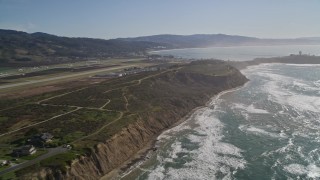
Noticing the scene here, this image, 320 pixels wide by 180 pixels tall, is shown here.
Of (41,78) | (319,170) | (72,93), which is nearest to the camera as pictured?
(319,170)

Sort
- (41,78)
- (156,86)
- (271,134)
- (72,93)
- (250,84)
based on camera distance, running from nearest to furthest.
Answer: (271,134) < (72,93) < (156,86) < (250,84) < (41,78)

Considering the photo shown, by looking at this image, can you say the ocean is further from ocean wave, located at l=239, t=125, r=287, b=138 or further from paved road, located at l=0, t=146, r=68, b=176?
paved road, located at l=0, t=146, r=68, b=176

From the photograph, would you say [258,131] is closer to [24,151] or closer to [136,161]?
[136,161]

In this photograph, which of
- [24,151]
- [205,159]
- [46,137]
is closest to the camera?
[24,151]

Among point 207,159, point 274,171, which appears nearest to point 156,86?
point 207,159

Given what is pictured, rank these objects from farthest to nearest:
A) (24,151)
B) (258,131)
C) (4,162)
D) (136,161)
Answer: (258,131), (136,161), (24,151), (4,162)

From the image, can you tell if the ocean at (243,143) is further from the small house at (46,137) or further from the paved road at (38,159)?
the small house at (46,137)

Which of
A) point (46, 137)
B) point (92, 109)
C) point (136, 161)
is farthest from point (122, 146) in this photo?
point (92, 109)

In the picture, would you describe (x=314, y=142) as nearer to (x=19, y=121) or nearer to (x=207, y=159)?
(x=207, y=159)
